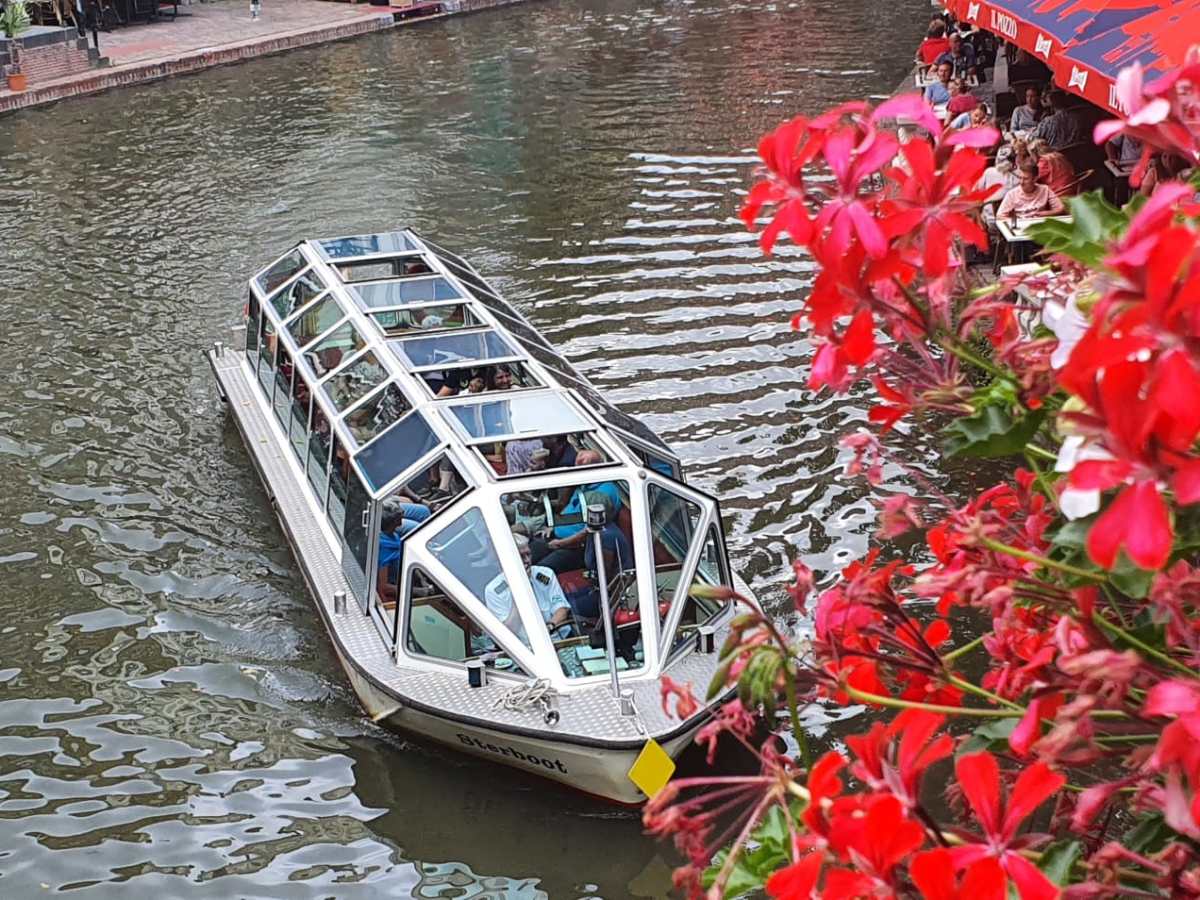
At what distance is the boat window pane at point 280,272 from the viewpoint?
14.6 metres

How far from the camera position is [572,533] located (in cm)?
1040

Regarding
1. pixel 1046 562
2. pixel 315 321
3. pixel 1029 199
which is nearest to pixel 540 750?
pixel 315 321

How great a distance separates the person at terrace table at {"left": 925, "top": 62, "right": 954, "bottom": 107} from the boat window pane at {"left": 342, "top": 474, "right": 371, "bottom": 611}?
13.1 metres

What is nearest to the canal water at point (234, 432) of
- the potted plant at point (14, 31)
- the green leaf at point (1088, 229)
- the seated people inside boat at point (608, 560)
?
the seated people inside boat at point (608, 560)

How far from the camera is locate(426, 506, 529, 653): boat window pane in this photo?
9445mm

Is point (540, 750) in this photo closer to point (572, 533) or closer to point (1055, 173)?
point (572, 533)

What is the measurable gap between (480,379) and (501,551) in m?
2.85

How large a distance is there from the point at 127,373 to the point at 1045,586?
1543cm

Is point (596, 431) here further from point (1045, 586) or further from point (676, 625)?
point (1045, 586)

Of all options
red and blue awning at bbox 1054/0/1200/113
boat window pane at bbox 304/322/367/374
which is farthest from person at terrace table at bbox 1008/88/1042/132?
boat window pane at bbox 304/322/367/374

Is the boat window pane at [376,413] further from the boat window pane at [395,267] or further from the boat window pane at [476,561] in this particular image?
the boat window pane at [395,267]

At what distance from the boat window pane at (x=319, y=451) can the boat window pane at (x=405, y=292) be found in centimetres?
133

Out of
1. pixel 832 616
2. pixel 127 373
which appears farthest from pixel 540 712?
pixel 127 373

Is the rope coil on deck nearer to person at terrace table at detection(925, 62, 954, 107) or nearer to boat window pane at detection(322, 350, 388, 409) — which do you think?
boat window pane at detection(322, 350, 388, 409)
